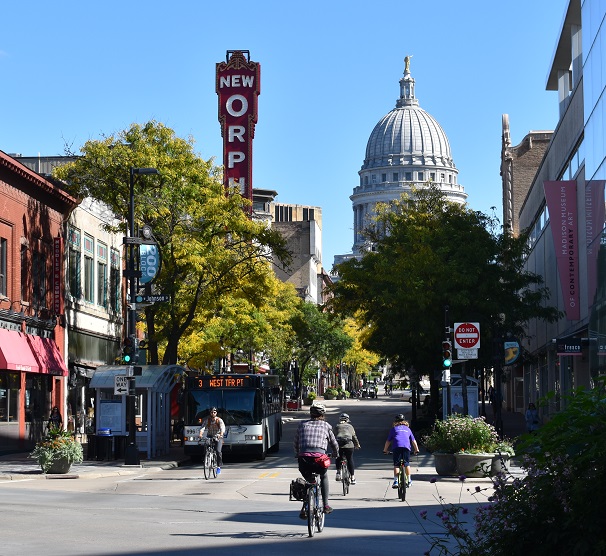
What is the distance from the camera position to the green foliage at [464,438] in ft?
94.3

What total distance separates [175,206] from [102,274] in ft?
39.6

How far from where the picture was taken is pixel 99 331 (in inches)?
2078

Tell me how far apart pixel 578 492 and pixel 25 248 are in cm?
3708

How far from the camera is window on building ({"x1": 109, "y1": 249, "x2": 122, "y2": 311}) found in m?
55.1

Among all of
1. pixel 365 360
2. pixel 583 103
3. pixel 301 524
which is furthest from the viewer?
pixel 365 360

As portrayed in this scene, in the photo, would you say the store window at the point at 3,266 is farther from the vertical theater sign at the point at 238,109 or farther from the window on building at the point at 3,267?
the vertical theater sign at the point at 238,109

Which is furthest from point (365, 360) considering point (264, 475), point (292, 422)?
point (264, 475)

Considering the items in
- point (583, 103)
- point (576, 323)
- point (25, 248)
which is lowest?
point (576, 323)

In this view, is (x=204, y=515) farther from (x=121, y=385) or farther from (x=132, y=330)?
(x=132, y=330)

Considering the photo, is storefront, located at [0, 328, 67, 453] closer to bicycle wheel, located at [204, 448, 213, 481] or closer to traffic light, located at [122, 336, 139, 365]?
traffic light, located at [122, 336, 139, 365]

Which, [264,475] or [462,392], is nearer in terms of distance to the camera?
[264,475]

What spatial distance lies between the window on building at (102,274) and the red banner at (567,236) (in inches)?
831

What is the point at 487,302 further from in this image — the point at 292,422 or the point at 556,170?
the point at 292,422

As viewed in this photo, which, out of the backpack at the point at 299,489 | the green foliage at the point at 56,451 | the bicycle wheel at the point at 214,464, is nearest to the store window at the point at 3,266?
the green foliage at the point at 56,451
